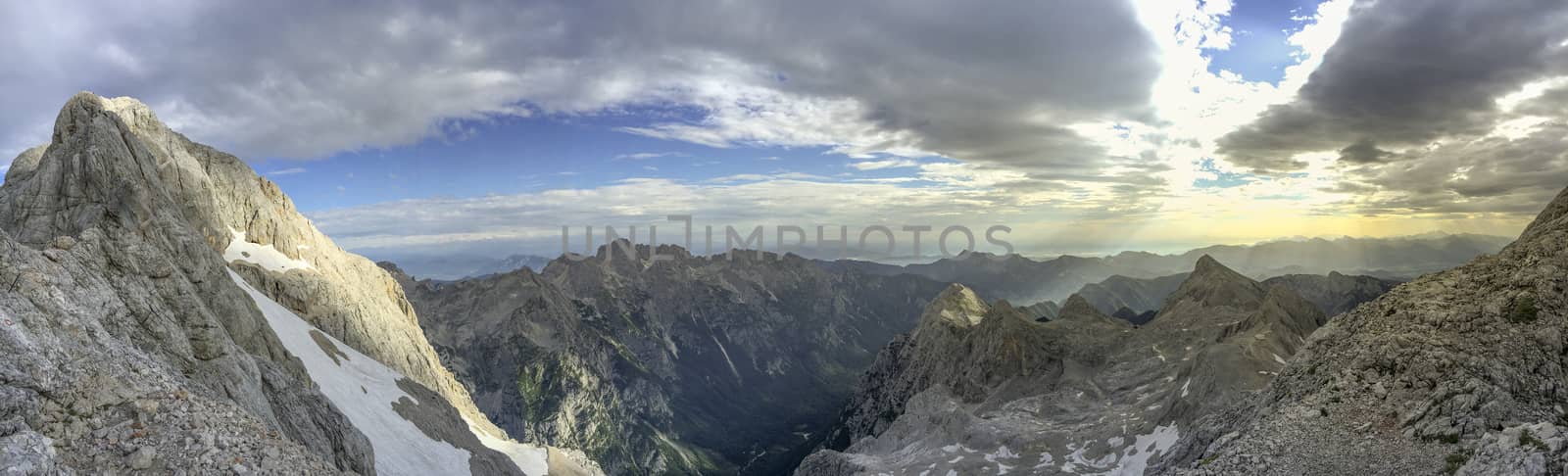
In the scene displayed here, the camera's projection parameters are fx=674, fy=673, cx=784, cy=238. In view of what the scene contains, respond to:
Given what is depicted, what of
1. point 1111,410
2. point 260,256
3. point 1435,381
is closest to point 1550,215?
point 1435,381

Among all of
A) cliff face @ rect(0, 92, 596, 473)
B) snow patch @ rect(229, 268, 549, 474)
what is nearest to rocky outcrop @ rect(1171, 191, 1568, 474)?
cliff face @ rect(0, 92, 596, 473)

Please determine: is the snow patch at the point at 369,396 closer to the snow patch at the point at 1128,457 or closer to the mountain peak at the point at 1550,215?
the snow patch at the point at 1128,457

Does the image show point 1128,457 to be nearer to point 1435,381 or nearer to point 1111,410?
point 1111,410

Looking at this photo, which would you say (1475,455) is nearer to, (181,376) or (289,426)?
(181,376)

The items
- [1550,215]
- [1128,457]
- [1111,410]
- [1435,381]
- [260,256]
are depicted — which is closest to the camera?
[1435,381]

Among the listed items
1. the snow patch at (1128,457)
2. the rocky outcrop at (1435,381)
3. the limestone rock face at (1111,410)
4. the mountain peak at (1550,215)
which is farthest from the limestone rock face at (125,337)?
the snow patch at (1128,457)

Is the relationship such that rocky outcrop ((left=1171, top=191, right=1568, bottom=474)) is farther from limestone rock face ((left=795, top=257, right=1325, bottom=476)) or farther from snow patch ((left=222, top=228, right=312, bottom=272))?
snow patch ((left=222, top=228, right=312, bottom=272))
